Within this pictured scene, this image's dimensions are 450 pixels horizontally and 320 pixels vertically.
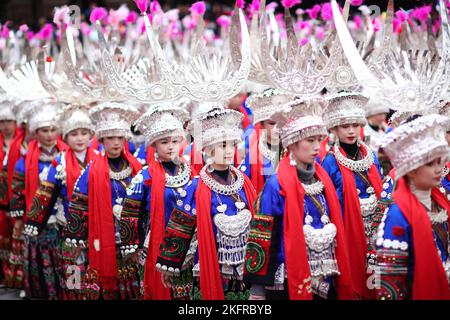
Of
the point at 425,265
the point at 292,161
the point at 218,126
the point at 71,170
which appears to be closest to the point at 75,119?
the point at 71,170

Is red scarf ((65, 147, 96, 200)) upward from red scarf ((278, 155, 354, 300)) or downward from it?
upward

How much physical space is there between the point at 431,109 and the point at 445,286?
1.53 meters

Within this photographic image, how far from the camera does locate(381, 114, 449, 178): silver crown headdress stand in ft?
12.6

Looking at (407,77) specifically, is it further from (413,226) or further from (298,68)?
(413,226)

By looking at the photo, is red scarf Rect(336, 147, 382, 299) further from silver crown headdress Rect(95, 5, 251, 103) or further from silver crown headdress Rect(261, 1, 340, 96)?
silver crown headdress Rect(95, 5, 251, 103)

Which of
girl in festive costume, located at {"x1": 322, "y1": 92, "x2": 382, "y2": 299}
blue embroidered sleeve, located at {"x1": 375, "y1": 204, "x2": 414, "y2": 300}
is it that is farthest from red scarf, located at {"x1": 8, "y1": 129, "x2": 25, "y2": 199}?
blue embroidered sleeve, located at {"x1": 375, "y1": 204, "x2": 414, "y2": 300}

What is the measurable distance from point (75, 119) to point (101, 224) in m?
1.30

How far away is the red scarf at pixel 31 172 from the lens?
7469 mm

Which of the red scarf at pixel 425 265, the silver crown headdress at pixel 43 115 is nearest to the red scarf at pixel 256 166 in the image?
the silver crown headdress at pixel 43 115

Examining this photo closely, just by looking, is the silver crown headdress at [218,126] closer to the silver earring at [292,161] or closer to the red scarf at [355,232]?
Answer: the silver earring at [292,161]

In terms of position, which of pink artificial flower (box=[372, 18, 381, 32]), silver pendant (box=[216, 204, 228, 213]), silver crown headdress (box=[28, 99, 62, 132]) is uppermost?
pink artificial flower (box=[372, 18, 381, 32])

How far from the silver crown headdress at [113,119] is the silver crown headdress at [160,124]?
66 cm

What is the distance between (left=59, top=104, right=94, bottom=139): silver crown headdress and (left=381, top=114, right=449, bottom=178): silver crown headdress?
3.86 metres

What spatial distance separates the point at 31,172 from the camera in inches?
295
